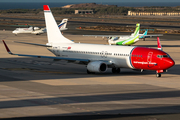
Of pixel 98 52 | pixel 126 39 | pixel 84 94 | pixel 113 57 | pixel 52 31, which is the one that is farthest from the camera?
pixel 126 39

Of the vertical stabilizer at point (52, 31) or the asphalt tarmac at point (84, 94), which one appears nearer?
the asphalt tarmac at point (84, 94)

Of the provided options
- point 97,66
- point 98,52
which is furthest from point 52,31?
point 97,66

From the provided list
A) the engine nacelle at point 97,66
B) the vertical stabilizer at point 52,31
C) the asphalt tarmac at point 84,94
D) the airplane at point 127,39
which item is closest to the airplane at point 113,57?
the engine nacelle at point 97,66

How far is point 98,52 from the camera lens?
45.7m

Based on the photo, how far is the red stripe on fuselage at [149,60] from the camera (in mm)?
41188

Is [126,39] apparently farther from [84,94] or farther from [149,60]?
[84,94]

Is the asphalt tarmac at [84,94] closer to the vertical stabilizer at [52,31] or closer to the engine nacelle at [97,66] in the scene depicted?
the engine nacelle at [97,66]

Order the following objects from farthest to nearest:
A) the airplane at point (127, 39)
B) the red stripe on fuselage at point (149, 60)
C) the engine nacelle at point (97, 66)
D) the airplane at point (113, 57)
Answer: the airplane at point (127, 39), the engine nacelle at point (97, 66), the airplane at point (113, 57), the red stripe on fuselage at point (149, 60)

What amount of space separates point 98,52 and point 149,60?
7478 millimetres

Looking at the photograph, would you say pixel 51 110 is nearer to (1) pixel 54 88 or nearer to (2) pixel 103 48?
(1) pixel 54 88

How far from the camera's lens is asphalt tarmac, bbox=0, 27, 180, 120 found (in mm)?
24875

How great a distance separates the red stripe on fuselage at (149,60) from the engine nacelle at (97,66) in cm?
387

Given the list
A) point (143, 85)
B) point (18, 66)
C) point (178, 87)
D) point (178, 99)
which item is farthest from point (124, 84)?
point (18, 66)

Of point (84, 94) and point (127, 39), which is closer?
point (84, 94)
